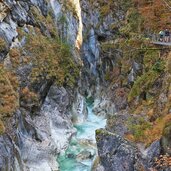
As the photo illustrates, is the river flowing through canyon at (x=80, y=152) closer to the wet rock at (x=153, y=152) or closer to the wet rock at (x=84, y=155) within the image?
the wet rock at (x=84, y=155)

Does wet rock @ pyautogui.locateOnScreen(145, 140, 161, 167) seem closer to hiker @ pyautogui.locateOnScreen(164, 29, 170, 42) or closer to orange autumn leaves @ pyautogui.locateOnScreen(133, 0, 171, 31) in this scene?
hiker @ pyautogui.locateOnScreen(164, 29, 170, 42)

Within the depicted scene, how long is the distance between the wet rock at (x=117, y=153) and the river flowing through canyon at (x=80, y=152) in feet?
20.0

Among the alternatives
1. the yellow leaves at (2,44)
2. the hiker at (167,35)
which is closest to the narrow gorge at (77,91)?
the yellow leaves at (2,44)

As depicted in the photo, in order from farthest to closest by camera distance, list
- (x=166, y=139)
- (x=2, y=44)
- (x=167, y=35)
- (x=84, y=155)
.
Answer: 1. (x=167, y=35)
2. (x=84, y=155)
3. (x=2, y=44)
4. (x=166, y=139)

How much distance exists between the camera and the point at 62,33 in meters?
44.8

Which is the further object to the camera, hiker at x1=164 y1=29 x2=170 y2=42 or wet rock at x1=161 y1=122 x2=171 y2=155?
hiker at x1=164 y1=29 x2=170 y2=42

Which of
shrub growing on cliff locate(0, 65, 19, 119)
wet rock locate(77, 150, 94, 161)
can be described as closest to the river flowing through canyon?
wet rock locate(77, 150, 94, 161)

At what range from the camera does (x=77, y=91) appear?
46.4m

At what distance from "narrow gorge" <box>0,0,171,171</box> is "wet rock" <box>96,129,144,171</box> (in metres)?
0.06

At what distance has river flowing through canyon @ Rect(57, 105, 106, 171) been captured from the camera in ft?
93.0

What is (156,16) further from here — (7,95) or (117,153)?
(117,153)

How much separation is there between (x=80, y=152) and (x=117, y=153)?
10676mm

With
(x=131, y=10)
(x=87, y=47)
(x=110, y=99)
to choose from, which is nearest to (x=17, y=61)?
(x=110, y=99)

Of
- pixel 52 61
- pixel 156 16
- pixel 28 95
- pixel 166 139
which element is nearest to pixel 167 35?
pixel 156 16
